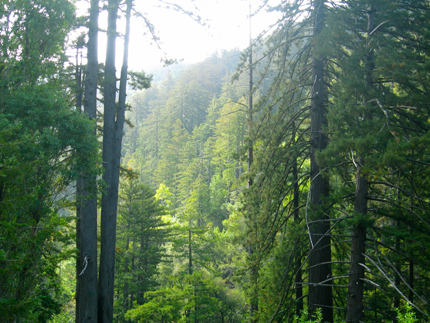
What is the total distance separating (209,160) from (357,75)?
35.5m

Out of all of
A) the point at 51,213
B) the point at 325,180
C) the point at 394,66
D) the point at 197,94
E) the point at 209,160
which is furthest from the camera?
the point at 197,94

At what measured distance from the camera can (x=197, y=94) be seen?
5122cm

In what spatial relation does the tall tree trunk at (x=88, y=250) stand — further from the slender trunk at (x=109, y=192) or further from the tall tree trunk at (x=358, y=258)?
the tall tree trunk at (x=358, y=258)

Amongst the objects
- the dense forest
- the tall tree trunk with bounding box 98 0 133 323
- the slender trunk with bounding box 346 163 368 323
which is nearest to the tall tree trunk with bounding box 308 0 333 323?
the dense forest

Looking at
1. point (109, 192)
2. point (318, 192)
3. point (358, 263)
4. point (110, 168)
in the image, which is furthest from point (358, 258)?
point (110, 168)

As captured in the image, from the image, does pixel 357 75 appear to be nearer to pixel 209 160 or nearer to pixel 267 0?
pixel 267 0

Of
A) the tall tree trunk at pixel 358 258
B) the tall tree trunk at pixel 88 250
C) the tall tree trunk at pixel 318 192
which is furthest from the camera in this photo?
the tall tree trunk at pixel 88 250

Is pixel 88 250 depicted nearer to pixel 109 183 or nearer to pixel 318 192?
pixel 109 183

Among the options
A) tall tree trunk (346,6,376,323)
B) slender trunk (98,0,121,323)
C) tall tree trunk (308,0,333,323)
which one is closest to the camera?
tall tree trunk (346,6,376,323)

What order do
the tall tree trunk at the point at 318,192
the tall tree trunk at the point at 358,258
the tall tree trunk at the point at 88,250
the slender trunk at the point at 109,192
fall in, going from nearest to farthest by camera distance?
the tall tree trunk at the point at 358,258, the tall tree trunk at the point at 318,192, the tall tree trunk at the point at 88,250, the slender trunk at the point at 109,192

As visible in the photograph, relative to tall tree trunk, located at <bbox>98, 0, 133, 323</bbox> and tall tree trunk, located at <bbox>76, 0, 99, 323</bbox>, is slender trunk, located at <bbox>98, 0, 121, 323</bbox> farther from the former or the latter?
tall tree trunk, located at <bbox>76, 0, 99, 323</bbox>

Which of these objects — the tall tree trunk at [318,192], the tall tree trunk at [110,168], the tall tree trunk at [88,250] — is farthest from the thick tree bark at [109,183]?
the tall tree trunk at [318,192]

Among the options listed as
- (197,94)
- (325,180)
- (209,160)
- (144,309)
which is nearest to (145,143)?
(197,94)

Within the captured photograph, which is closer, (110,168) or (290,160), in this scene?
(290,160)
